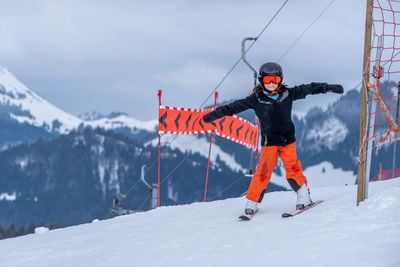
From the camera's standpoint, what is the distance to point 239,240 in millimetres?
4422

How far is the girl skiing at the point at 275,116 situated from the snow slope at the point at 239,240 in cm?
42

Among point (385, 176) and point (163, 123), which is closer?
point (163, 123)

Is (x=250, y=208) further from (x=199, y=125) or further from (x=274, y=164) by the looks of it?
(x=199, y=125)

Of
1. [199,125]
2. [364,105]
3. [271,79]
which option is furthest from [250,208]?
[199,125]

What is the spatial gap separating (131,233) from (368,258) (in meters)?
3.45

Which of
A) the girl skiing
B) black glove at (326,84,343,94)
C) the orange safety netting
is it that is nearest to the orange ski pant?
the girl skiing

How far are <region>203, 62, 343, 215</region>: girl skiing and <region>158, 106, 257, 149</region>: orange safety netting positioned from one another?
5.15m

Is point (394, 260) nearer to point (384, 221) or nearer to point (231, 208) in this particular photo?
point (384, 221)

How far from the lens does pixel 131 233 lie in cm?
582

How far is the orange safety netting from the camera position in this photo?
1072 cm

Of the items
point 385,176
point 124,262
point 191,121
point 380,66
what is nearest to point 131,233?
point 124,262

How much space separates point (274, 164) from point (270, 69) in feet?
3.97

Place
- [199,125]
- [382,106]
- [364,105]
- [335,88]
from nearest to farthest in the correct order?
[364,105] < [382,106] < [335,88] < [199,125]

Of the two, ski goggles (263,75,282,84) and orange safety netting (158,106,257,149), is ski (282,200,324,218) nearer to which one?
ski goggles (263,75,282,84)
